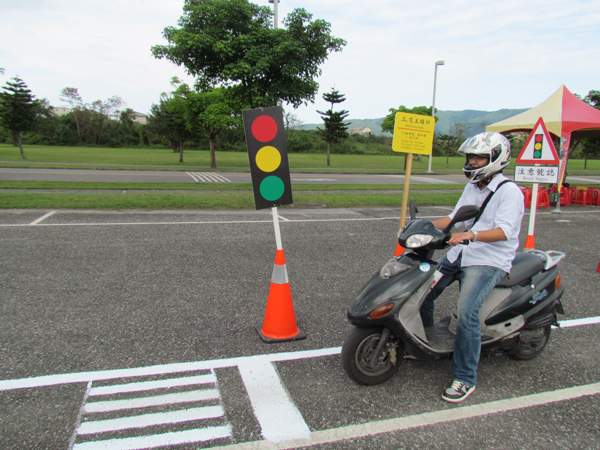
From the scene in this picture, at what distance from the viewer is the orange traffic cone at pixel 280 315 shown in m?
3.67

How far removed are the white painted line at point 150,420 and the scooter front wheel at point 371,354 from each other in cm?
95

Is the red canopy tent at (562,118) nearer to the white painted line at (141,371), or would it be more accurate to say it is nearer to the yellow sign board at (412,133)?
the yellow sign board at (412,133)

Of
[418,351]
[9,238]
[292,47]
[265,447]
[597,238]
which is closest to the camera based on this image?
[265,447]

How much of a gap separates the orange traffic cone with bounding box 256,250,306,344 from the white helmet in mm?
1824

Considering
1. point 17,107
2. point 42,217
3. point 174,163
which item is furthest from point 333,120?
point 42,217

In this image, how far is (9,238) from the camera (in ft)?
22.1

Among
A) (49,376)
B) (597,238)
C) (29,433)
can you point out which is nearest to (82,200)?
(49,376)

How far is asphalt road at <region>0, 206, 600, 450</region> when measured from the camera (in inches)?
96.7

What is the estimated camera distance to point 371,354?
2885mm

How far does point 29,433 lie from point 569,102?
52.9 ft

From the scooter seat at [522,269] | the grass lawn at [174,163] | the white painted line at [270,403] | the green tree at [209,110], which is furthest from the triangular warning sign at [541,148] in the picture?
the grass lawn at [174,163]

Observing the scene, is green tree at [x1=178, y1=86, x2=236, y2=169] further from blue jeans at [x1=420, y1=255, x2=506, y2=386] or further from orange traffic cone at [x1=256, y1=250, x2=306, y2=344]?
blue jeans at [x1=420, y1=255, x2=506, y2=386]

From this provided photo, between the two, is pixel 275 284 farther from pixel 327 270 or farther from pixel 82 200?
pixel 82 200

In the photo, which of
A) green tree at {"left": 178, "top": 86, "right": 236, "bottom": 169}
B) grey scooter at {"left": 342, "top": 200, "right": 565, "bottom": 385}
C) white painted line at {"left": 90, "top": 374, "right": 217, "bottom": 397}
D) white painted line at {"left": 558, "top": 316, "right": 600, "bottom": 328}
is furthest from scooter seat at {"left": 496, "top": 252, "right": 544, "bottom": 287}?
green tree at {"left": 178, "top": 86, "right": 236, "bottom": 169}
